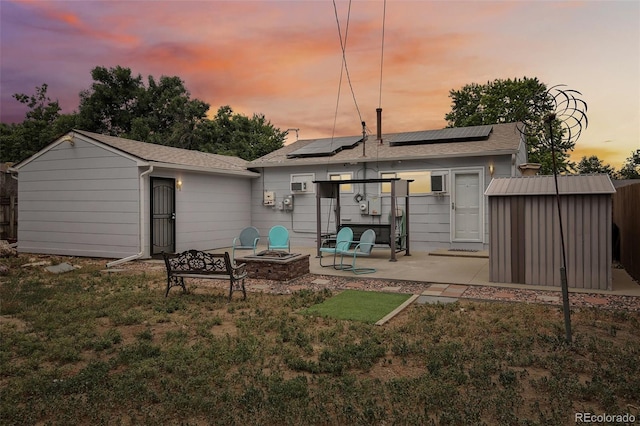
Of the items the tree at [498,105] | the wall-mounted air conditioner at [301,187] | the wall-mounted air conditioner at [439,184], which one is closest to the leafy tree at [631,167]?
the tree at [498,105]

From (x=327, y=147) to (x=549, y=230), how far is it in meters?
8.90

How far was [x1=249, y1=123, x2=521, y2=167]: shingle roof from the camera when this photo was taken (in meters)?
11.5

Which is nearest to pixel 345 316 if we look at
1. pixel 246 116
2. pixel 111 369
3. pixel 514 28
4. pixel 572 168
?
pixel 111 369

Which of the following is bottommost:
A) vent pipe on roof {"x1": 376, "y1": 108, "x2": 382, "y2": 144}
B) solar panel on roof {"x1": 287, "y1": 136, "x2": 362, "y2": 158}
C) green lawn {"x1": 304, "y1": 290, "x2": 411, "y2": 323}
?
green lawn {"x1": 304, "y1": 290, "x2": 411, "y2": 323}

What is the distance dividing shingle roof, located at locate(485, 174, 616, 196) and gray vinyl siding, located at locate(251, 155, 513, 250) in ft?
13.5

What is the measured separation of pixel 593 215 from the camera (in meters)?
6.57

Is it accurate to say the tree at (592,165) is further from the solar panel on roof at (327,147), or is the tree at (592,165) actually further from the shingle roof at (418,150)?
the solar panel on roof at (327,147)

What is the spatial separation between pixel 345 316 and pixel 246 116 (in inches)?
1170

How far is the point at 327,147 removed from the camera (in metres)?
14.6

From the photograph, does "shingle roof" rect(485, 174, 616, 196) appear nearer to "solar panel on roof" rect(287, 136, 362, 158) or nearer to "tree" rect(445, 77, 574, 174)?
"solar panel on roof" rect(287, 136, 362, 158)

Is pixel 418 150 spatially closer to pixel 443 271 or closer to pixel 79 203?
pixel 443 271

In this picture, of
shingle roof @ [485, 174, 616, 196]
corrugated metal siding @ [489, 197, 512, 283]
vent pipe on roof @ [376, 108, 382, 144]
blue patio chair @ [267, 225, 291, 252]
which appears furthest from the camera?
vent pipe on roof @ [376, 108, 382, 144]

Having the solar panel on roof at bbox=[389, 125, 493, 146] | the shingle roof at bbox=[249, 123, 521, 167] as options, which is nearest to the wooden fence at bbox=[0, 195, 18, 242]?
the shingle roof at bbox=[249, 123, 521, 167]

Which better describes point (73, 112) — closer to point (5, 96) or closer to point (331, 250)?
point (5, 96)
